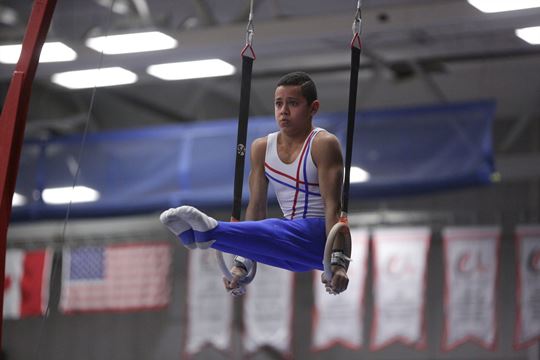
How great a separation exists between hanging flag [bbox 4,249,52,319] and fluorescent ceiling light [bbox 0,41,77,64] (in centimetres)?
331

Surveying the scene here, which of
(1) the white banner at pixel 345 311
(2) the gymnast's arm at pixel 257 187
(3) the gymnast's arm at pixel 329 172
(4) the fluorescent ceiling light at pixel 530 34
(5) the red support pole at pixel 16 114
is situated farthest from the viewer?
(1) the white banner at pixel 345 311

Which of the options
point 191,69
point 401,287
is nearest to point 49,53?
point 191,69

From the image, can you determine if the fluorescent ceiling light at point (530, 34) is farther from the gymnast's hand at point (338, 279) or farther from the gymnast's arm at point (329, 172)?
the gymnast's hand at point (338, 279)

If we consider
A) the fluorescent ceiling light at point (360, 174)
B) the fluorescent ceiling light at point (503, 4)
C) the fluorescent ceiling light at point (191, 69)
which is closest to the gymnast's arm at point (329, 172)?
the fluorescent ceiling light at point (503, 4)

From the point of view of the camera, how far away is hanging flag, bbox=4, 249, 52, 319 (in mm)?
13461

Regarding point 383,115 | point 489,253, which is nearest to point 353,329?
point 489,253

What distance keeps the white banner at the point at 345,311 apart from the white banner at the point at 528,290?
1.73 m

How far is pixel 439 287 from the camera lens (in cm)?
1388

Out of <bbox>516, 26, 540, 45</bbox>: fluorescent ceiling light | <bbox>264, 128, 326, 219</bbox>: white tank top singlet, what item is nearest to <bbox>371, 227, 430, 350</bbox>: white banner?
<bbox>516, 26, 540, 45</bbox>: fluorescent ceiling light

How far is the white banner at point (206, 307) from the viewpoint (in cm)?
1259

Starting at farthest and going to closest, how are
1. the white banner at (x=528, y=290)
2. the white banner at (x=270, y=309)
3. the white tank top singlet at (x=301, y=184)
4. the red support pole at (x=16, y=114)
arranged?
1. the white banner at (x=270, y=309)
2. the white banner at (x=528, y=290)
3. the red support pole at (x=16, y=114)
4. the white tank top singlet at (x=301, y=184)

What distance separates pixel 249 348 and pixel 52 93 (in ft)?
15.7

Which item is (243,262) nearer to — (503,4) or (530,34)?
(503,4)

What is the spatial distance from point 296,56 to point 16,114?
263 inches
